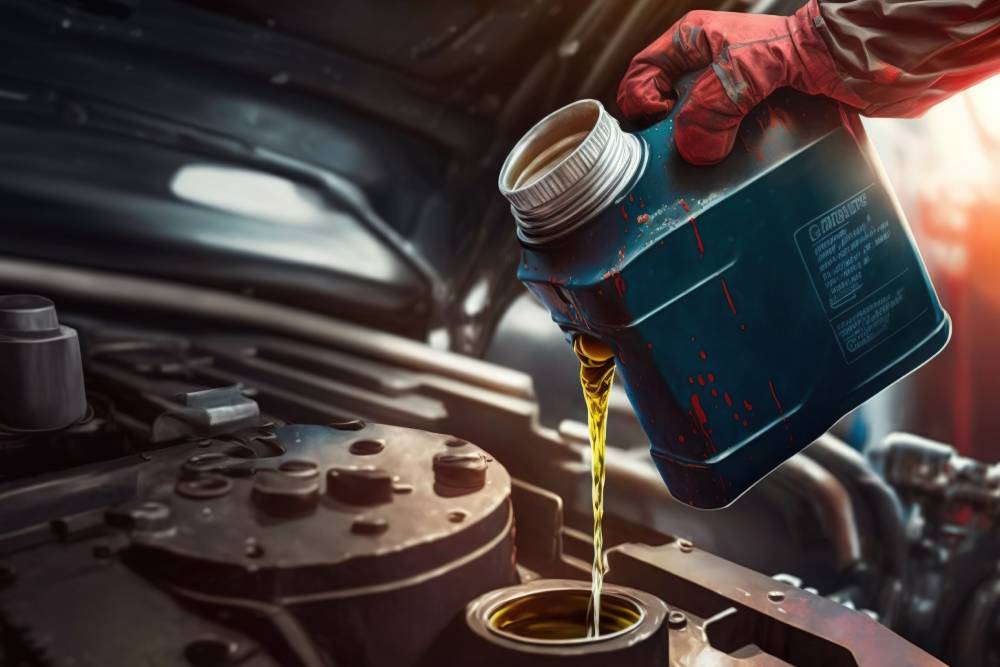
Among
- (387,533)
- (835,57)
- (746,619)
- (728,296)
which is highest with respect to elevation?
(835,57)

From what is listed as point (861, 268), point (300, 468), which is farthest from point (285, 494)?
point (861, 268)

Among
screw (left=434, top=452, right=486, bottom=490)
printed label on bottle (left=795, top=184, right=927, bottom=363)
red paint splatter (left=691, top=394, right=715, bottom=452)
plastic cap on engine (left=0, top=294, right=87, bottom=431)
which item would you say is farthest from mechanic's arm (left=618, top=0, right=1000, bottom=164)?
plastic cap on engine (left=0, top=294, right=87, bottom=431)

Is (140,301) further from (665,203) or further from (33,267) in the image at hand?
(665,203)

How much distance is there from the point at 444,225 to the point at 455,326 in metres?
0.19

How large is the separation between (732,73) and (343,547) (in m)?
0.53

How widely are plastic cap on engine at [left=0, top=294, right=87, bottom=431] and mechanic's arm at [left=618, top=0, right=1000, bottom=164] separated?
64 cm

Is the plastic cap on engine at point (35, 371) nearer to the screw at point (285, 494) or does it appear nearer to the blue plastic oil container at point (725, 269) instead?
the screw at point (285, 494)

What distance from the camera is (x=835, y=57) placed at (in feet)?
2.93

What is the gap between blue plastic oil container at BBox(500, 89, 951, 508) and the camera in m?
0.85

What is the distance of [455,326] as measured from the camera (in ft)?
5.65

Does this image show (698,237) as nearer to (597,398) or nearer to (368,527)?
(597,398)

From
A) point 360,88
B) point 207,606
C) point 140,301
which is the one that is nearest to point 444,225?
point 360,88

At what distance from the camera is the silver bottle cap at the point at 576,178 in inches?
32.3

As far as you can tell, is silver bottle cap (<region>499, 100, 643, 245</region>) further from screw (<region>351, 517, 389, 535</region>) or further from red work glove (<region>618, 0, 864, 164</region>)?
screw (<region>351, 517, 389, 535</region>)
